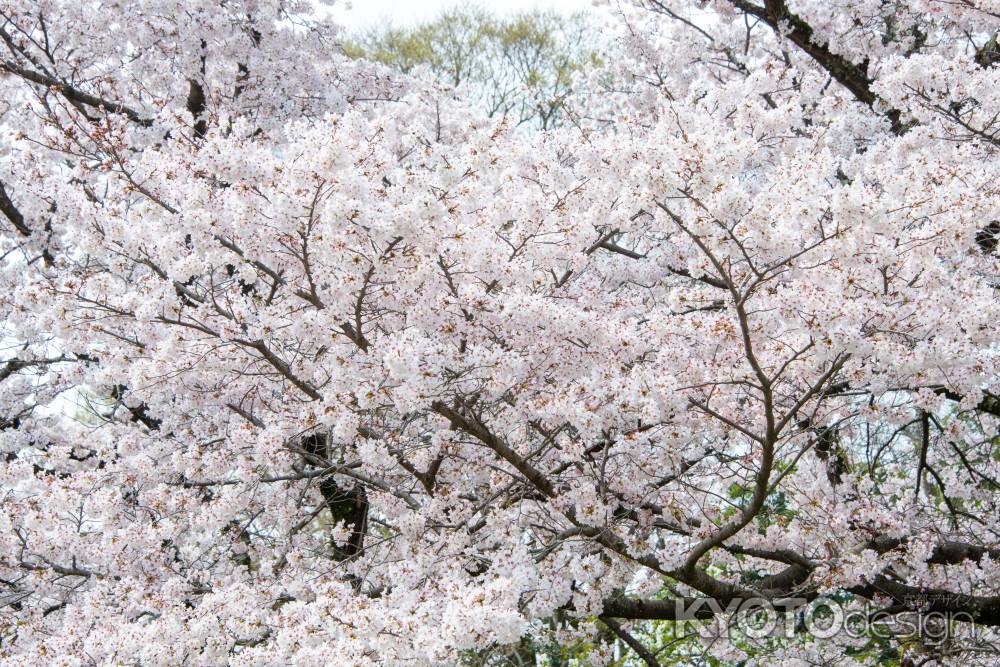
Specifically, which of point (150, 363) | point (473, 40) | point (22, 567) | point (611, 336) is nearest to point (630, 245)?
point (611, 336)

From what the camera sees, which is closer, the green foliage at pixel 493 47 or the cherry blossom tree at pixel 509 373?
the cherry blossom tree at pixel 509 373

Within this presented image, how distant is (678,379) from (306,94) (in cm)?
642

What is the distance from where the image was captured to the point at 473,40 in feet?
59.2

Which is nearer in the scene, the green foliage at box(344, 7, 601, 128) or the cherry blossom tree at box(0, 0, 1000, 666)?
the cherry blossom tree at box(0, 0, 1000, 666)

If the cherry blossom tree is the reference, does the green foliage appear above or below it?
above

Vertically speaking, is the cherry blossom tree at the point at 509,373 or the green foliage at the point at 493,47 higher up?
the green foliage at the point at 493,47

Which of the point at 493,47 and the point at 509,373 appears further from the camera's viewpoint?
the point at 493,47

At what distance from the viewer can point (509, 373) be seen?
15.8 feet

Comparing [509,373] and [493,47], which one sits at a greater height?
[493,47]

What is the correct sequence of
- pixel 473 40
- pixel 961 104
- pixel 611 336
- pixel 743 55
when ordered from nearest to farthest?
pixel 611 336, pixel 961 104, pixel 743 55, pixel 473 40

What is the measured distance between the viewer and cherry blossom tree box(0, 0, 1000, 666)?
14.3 feet

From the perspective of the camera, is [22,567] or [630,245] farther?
[630,245]

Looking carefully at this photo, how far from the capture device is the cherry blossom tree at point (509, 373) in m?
4.37

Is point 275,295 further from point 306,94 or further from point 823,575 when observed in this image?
point 306,94
